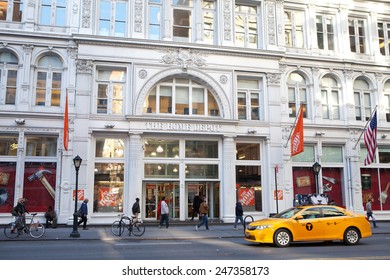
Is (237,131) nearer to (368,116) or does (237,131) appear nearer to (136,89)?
(136,89)

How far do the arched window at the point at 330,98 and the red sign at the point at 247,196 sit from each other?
8000 millimetres

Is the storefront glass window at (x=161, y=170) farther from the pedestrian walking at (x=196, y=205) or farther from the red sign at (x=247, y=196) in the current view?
the red sign at (x=247, y=196)

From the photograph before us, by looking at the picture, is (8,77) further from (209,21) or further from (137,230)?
(209,21)

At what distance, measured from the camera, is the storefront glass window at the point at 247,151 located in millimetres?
25984

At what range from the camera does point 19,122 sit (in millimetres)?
22328

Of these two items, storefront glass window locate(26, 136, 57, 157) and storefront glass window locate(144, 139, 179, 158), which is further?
storefront glass window locate(144, 139, 179, 158)

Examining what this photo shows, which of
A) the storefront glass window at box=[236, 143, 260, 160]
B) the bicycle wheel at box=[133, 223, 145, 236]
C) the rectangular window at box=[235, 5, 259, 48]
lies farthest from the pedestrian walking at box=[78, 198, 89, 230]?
the rectangular window at box=[235, 5, 259, 48]

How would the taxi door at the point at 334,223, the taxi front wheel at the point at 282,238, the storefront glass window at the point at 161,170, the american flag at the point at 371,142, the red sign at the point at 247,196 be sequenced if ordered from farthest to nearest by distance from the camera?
the red sign at the point at 247,196 → the storefront glass window at the point at 161,170 → the american flag at the point at 371,142 → the taxi door at the point at 334,223 → the taxi front wheel at the point at 282,238

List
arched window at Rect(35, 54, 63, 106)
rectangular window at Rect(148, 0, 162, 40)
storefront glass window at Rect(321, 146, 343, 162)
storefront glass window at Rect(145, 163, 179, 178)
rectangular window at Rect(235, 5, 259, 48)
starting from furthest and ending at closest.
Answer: storefront glass window at Rect(321, 146, 343, 162) → rectangular window at Rect(235, 5, 259, 48) → rectangular window at Rect(148, 0, 162, 40) → storefront glass window at Rect(145, 163, 179, 178) → arched window at Rect(35, 54, 63, 106)

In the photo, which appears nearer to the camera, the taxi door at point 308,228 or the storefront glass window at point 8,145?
the taxi door at point 308,228

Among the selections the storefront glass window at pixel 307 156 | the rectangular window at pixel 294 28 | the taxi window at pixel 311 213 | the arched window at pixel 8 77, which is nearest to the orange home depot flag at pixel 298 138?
the storefront glass window at pixel 307 156

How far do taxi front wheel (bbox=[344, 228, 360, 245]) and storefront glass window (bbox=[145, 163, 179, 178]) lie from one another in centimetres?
1232

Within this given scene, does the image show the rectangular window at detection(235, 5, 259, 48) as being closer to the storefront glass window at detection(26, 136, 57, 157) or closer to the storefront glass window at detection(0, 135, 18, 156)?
the storefront glass window at detection(26, 136, 57, 157)

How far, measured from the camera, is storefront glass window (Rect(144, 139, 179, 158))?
24656mm
